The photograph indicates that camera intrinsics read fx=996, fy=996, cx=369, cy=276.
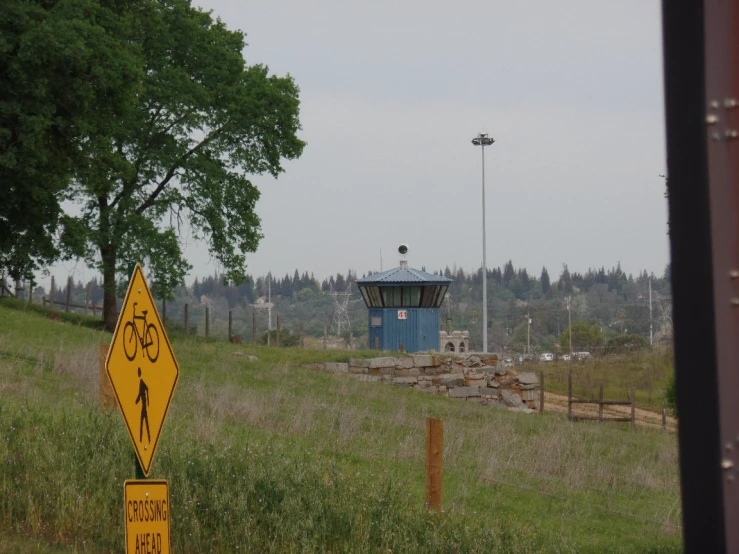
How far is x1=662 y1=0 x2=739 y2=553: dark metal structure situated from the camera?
5.51 feet

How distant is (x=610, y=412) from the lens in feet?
113

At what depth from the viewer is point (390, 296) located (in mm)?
38312

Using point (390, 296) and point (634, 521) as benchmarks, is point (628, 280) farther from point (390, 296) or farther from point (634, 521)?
point (634, 521)

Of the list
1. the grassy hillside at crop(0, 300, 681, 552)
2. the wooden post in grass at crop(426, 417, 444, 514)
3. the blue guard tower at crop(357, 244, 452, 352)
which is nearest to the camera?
the grassy hillside at crop(0, 300, 681, 552)

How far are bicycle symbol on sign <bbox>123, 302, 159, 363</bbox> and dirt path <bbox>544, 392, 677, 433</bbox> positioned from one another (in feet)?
86.9

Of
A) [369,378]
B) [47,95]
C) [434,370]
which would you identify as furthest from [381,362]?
[47,95]

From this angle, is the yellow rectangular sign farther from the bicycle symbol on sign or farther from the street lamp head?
the street lamp head

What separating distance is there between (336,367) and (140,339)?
24.5 m

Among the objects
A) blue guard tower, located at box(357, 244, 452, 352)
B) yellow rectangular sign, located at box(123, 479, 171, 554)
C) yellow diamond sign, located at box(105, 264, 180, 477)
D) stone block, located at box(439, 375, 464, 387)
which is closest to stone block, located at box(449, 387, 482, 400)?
stone block, located at box(439, 375, 464, 387)

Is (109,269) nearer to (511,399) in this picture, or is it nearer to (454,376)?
(454,376)

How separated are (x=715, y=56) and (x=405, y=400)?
2412cm

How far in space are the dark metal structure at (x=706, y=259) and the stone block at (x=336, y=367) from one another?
29203mm

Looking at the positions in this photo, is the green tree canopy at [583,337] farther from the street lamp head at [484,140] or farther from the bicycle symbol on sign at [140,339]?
the bicycle symbol on sign at [140,339]

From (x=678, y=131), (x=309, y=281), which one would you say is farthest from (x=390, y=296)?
(x=309, y=281)
